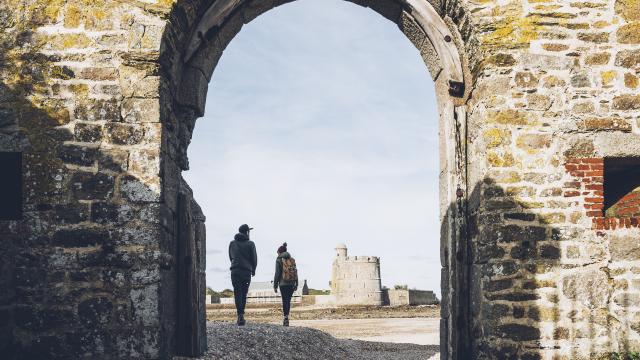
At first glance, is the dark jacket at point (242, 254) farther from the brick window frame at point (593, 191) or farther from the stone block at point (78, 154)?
the brick window frame at point (593, 191)

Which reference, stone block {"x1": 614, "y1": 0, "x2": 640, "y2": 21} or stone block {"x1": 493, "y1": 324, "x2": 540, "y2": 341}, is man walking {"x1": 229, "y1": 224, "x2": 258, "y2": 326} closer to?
stone block {"x1": 493, "y1": 324, "x2": 540, "y2": 341}

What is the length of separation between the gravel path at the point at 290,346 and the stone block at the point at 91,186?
2.14 meters

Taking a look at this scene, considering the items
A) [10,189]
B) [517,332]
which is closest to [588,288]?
[517,332]

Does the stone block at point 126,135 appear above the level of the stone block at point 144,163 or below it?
above

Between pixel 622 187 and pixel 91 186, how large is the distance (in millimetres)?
5255

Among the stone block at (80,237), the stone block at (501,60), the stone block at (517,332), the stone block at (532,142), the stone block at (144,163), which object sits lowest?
the stone block at (517,332)

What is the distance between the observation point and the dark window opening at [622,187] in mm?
6172

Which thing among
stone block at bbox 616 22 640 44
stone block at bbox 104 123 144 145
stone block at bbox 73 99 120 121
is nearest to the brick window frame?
stone block at bbox 616 22 640 44

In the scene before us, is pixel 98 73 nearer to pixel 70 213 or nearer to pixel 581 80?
pixel 70 213

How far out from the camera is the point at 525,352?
5.66 meters

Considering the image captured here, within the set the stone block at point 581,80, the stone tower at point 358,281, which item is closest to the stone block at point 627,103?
the stone block at point 581,80

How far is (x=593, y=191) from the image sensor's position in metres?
5.86

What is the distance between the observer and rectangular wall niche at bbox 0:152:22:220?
5.91 m

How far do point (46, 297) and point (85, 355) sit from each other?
→ 60cm
